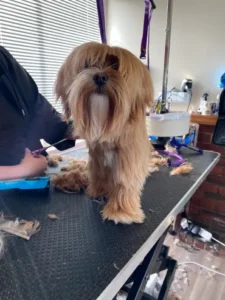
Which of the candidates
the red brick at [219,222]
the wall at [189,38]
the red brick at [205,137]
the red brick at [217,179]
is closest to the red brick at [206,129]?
the red brick at [205,137]

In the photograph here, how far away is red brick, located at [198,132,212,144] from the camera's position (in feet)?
6.16

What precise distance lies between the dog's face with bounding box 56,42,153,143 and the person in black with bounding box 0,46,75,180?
0.26 m

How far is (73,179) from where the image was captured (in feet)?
3.23

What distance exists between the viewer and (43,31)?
1765 mm

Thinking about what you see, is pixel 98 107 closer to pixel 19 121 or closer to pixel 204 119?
pixel 19 121

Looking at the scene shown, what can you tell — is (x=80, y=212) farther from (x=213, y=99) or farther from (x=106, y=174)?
(x=213, y=99)

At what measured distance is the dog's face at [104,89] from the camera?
67 centimetres

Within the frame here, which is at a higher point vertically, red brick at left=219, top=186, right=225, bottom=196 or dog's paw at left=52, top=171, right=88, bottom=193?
dog's paw at left=52, top=171, right=88, bottom=193

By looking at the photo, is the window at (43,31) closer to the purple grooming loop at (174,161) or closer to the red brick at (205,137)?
the purple grooming loop at (174,161)

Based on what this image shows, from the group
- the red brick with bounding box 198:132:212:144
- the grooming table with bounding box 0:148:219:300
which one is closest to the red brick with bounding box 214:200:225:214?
the red brick with bounding box 198:132:212:144

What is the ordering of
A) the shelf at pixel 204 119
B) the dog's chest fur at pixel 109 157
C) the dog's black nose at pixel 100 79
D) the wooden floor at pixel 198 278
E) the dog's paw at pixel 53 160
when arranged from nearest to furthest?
1. the dog's black nose at pixel 100 79
2. the dog's chest fur at pixel 109 157
3. the dog's paw at pixel 53 160
4. the wooden floor at pixel 198 278
5. the shelf at pixel 204 119

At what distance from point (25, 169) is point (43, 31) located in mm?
1258

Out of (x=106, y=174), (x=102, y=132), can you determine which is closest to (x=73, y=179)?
(x=106, y=174)

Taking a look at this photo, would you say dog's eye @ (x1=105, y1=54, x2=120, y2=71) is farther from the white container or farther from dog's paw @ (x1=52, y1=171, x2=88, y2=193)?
the white container
